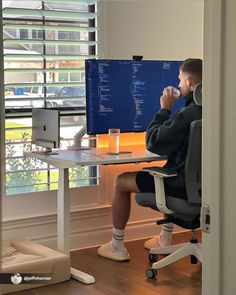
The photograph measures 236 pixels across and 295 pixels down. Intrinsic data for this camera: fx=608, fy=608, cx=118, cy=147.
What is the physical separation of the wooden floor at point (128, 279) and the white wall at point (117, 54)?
0.29 meters

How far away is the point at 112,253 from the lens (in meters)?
4.28

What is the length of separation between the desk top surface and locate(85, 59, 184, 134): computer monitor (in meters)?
0.19

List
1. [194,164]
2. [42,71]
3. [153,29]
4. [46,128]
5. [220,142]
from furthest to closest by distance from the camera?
[153,29] < [42,71] < [46,128] < [194,164] < [220,142]

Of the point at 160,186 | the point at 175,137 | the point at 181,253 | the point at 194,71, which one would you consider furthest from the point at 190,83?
the point at 181,253

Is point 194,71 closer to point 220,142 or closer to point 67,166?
point 67,166

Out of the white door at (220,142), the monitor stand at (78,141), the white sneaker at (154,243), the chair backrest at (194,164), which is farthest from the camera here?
the white sneaker at (154,243)

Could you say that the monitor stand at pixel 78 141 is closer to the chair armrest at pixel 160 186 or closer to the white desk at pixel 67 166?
Answer: the white desk at pixel 67 166

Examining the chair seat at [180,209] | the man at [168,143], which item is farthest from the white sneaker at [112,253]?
the chair seat at [180,209]

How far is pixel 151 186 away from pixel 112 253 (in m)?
0.67

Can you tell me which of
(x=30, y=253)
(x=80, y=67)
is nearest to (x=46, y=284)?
(x=30, y=253)

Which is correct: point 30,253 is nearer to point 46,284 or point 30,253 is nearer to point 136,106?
point 46,284

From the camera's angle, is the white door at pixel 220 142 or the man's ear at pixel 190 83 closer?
the white door at pixel 220 142

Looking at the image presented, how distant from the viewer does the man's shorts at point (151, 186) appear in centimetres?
370

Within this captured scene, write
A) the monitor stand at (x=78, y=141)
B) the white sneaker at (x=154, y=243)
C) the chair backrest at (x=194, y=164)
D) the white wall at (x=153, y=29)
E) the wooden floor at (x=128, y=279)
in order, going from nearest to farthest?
the chair backrest at (x=194, y=164) < the wooden floor at (x=128, y=279) < the monitor stand at (x=78, y=141) < the white sneaker at (x=154, y=243) < the white wall at (x=153, y=29)
